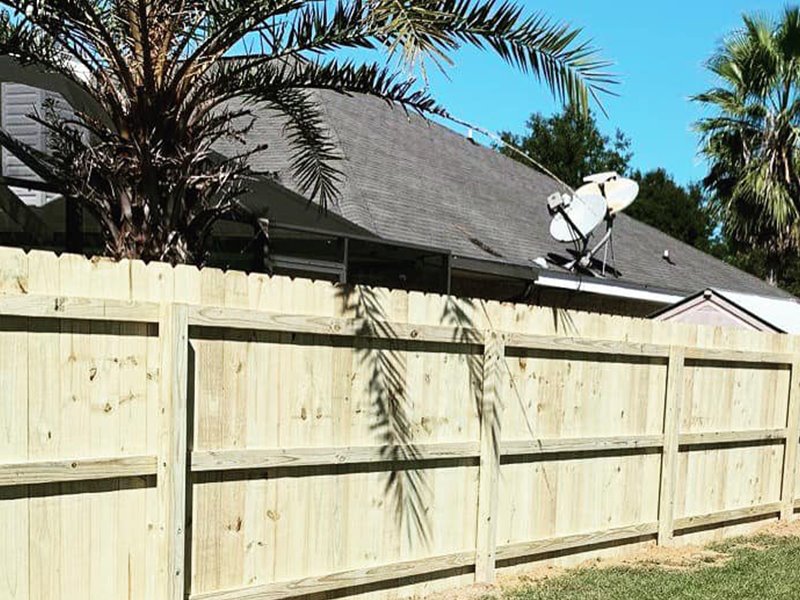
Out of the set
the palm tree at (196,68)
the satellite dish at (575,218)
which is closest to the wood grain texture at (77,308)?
the palm tree at (196,68)

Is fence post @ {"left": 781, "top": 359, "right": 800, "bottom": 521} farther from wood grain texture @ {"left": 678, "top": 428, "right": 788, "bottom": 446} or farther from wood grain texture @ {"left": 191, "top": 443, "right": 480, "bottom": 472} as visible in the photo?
wood grain texture @ {"left": 191, "top": 443, "right": 480, "bottom": 472}

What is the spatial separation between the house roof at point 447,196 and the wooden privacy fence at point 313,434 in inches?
169

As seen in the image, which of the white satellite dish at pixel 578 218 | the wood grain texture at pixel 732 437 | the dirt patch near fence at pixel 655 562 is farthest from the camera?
the white satellite dish at pixel 578 218

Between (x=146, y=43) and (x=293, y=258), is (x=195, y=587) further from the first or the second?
(x=293, y=258)

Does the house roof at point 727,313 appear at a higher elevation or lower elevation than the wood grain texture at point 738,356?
higher

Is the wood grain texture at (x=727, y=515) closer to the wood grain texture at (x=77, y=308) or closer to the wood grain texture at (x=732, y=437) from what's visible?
the wood grain texture at (x=732, y=437)

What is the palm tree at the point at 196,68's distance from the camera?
517cm

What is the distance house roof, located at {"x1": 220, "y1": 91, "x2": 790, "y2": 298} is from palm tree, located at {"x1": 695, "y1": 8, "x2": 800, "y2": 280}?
1740 millimetres

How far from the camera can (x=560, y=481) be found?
6.48 metres

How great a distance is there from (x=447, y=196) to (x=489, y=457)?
853 centimetres

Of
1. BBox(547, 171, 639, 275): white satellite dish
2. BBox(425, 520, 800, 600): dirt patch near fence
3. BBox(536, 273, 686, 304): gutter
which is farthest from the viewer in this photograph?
BBox(547, 171, 639, 275): white satellite dish

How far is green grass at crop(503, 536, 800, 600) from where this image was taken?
5910 millimetres

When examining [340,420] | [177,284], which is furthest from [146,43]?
[340,420]

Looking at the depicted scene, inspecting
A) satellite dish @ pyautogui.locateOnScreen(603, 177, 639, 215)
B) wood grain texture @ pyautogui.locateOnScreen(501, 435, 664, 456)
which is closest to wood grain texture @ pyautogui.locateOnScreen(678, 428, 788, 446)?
wood grain texture @ pyautogui.locateOnScreen(501, 435, 664, 456)
